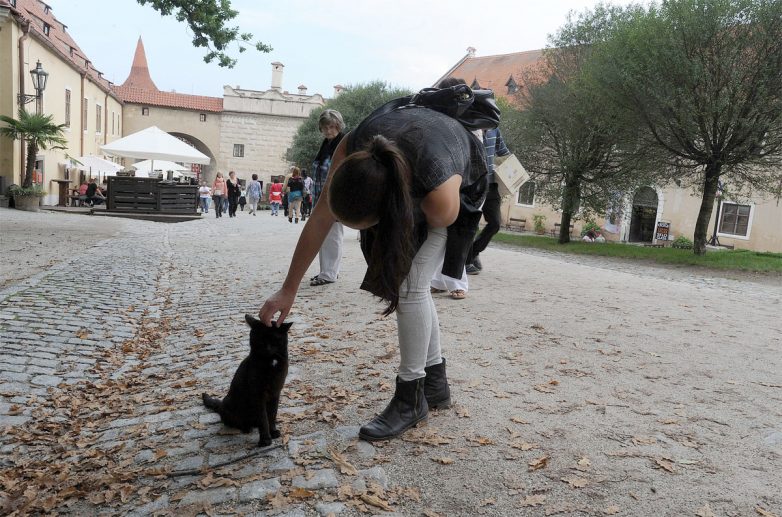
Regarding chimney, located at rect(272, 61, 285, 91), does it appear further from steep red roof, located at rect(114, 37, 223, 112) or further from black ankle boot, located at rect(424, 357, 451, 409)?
black ankle boot, located at rect(424, 357, 451, 409)

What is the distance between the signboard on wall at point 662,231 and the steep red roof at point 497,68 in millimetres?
20386

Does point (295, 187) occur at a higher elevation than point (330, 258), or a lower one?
higher

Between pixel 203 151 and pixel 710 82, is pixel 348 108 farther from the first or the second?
pixel 710 82

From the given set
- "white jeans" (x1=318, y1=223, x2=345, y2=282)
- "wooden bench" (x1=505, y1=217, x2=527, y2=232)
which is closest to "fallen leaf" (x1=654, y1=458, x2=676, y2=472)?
"white jeans" (x1=318, y1=223, x2=345, y2=282)

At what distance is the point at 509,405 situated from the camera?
11.3 feet

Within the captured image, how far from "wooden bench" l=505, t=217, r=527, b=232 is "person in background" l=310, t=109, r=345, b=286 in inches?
1356

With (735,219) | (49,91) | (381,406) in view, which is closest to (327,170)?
(381,406)

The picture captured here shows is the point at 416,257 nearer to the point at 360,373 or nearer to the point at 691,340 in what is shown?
the point at 360,373

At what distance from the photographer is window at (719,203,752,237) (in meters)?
30.3

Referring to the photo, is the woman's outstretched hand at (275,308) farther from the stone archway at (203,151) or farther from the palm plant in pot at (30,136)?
the stone archway at (203,151)

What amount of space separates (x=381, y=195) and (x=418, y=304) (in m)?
0.62

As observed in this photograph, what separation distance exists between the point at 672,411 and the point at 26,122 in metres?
22.2

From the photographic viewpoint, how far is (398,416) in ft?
9.66

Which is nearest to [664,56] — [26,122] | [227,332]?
[227,332]
